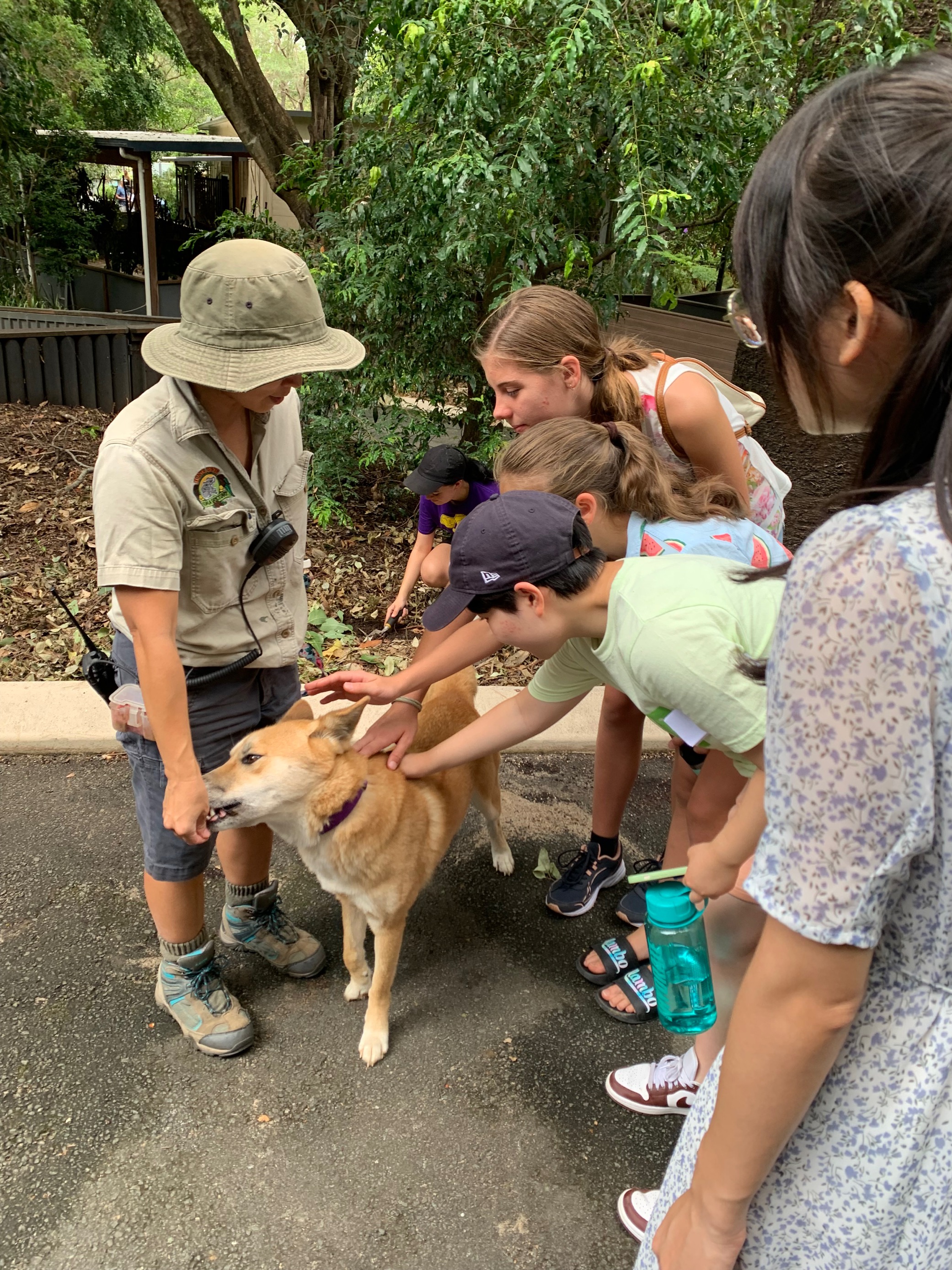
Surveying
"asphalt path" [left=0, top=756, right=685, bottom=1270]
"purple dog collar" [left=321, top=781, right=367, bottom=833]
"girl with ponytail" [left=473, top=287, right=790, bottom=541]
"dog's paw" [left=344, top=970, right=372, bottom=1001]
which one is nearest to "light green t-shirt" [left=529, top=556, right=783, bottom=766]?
"girl with ponytail" [left=473, top=287, right=790, bottom=541]

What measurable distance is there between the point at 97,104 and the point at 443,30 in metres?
18.9

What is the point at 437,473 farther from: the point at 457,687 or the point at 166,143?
the point at 166,143

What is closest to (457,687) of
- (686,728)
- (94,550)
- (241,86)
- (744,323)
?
(686,728)

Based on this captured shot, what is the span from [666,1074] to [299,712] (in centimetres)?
167

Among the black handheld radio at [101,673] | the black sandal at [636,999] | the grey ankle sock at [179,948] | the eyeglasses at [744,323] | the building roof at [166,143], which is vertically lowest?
the black sandal at [636,999]

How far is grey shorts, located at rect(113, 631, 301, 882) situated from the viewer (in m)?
2.62

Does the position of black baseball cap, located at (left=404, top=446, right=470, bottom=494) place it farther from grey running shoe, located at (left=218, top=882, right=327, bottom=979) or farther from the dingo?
grey running shoe, located at (left=218, top=882, right=327, bottom=979)

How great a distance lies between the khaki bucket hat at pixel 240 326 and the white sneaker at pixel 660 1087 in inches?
92.6

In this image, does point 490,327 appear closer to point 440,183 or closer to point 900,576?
point 440,183

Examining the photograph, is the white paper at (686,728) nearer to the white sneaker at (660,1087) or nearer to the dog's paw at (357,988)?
the white sneaker at (660,1087)

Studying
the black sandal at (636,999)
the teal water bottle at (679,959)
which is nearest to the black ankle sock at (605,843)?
the black sandal at (636,999)

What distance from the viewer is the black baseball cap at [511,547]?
6.70 feet

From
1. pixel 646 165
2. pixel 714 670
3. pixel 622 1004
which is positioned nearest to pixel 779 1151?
pixel 714 670

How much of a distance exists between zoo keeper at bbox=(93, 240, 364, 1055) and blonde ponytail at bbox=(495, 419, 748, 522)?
0.58m
